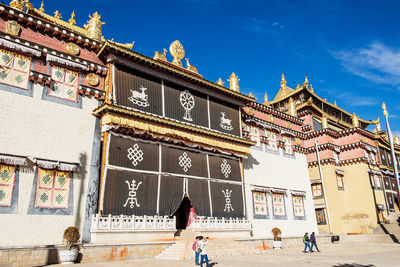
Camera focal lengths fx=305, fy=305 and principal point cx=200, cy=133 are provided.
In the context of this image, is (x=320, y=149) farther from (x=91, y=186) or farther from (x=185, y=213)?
(x=91, y=186)

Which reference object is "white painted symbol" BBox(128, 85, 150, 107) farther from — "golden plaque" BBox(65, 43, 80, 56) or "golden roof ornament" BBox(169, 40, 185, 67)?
"golden roof ornament" BBox(169, 40, 185, 67)

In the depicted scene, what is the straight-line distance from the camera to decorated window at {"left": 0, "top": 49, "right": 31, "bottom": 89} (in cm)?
1376

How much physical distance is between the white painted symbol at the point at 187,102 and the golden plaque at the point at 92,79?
5.14 meters

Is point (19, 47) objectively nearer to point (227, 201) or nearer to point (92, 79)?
point (92, 79)

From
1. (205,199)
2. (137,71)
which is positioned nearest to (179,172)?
(205,199)

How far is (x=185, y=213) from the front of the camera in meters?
19.4

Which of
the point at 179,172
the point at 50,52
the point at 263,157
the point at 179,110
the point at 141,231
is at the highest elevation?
the point at 50,52

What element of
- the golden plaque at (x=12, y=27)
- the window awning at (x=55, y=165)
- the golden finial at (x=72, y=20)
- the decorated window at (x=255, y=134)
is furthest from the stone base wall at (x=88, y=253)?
the golden finial at (x=72, y=20)

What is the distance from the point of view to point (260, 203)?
74.2ft

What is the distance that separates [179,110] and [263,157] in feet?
30.3

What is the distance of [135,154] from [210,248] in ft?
20.2

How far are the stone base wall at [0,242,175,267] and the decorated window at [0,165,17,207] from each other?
7.86 feet

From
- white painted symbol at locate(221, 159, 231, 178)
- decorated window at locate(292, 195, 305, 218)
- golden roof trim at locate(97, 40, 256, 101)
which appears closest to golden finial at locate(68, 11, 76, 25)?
golden roof trim at locate(97, 40, 256, 101)

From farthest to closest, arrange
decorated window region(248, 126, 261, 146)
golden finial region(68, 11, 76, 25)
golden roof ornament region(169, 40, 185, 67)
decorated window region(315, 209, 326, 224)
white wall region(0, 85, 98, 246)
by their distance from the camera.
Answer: decorated window region(315, 209, 326, 224), decorated window region(248, 126, 261, 146), golden roof ornament region(169, 40, 185, 67), golden finial region(68, 11, 76, 25), white wall region(0, 85, 98, 246)
